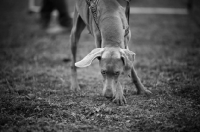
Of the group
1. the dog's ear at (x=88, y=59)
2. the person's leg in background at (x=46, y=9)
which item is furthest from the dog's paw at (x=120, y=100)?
the person's leg in background at (x=46, y=9)

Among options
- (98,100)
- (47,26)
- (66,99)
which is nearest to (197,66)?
(98,100)

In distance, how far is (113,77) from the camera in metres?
3.53

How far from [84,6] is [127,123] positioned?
241 centimetres

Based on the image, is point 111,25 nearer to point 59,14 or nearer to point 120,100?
point 120,100

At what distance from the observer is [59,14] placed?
971cm

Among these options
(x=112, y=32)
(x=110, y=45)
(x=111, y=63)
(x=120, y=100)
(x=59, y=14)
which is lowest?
(x=120, y=100)

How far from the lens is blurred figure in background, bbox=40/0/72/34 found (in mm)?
9441

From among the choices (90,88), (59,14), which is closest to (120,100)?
(90,88)

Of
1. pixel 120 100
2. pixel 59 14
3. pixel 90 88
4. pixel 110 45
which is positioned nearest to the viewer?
pixel 110 45

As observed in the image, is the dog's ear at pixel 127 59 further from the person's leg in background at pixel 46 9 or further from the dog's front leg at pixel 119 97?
the person's leg in background at pixel 46 9

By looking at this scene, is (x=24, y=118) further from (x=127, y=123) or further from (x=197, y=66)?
(x=197, y=66)

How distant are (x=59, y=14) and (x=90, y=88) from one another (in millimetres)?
5817

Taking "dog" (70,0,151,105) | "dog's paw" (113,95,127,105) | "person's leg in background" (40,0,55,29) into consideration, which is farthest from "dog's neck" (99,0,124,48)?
"person's leg in background" (40,0,55,29)

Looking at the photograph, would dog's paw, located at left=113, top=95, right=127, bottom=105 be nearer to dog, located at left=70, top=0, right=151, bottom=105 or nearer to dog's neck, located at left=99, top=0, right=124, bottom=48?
dog, located at left=70, top=0, right=151, bottom=105
